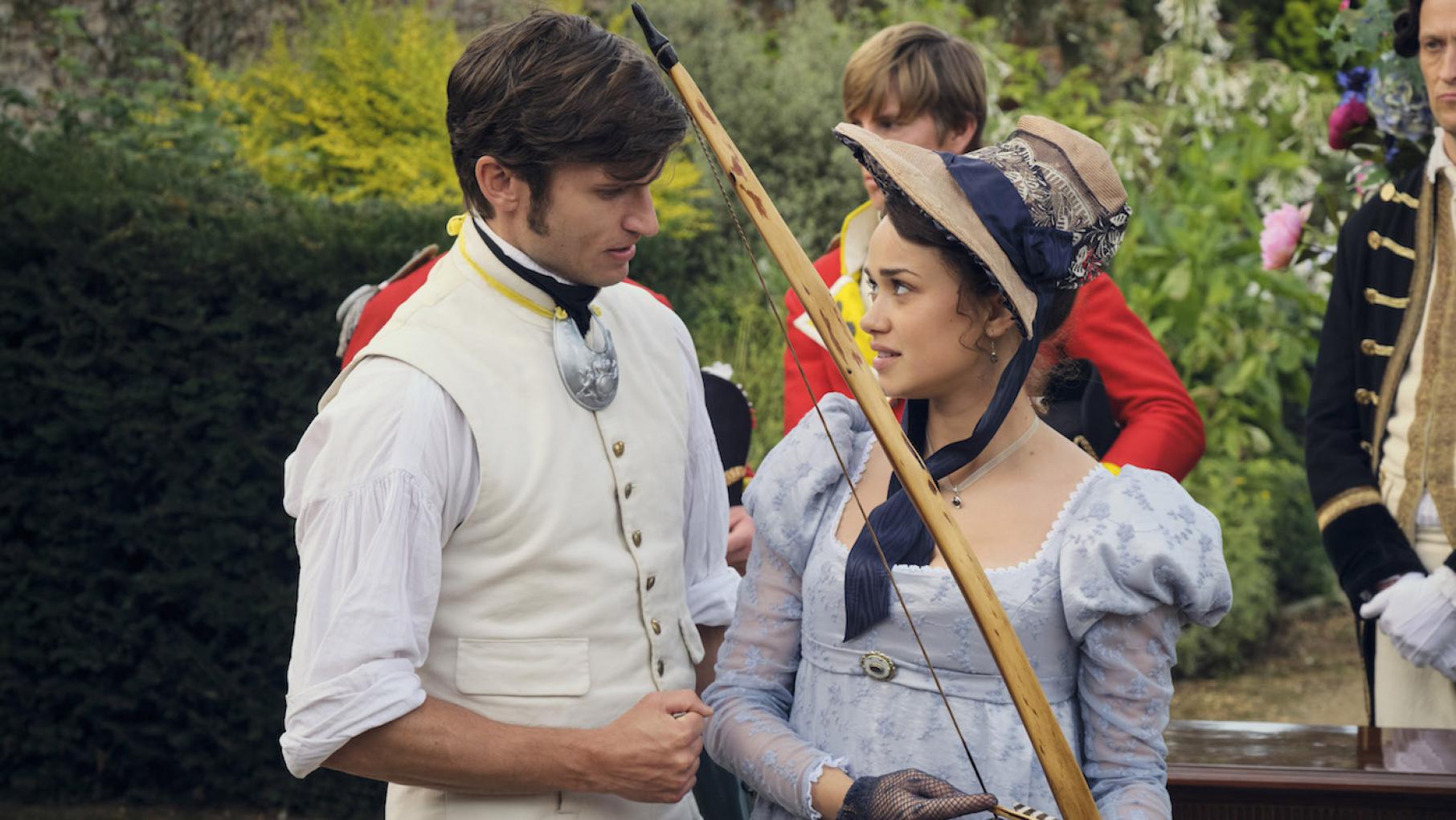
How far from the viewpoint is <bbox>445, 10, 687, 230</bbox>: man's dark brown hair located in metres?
1.97

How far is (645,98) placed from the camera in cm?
202

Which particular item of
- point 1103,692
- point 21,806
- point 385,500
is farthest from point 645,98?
point 21,806

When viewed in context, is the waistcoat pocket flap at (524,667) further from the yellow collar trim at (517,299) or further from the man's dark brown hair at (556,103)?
the man's dark brown hair at (556,103)

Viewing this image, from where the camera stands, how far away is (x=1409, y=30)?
3.22 metres

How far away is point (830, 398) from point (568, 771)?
0.66 metres

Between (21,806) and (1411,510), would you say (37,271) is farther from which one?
(1411,510)

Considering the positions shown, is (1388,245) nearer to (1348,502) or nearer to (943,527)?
(1348,502)

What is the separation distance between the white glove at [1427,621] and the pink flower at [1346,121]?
1.39 meters

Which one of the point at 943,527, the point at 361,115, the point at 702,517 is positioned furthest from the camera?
the point at 361,115

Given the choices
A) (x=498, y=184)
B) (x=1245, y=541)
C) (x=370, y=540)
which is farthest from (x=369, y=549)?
(x=1245, y=541)

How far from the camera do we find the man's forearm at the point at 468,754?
1794 mm

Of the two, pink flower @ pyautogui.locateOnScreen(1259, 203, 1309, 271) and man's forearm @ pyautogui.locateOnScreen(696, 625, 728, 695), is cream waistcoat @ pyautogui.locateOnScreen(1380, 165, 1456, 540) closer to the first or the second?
pink flower @ pyautogui.locateOnScreen(1259, 203, 1309, 271)

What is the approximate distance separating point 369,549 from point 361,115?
17.7 feet

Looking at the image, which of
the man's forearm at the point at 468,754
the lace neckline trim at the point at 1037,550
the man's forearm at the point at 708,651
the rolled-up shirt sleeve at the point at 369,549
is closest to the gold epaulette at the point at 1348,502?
the lace neckline trim at the point at 1037,550
